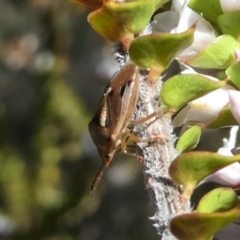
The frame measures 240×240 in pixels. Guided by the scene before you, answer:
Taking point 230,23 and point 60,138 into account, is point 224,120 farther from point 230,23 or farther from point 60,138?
point 60,138

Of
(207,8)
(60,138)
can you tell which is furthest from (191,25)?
(60,138)

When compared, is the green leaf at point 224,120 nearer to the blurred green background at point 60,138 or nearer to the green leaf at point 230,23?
the green leaf at point 230,23

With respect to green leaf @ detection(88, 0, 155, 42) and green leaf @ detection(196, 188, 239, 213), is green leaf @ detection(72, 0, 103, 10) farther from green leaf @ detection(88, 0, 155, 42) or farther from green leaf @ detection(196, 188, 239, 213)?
green leaf @ detection(196, 188, 239, 213)

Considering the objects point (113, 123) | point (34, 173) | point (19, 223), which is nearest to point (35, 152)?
point (34, 173)

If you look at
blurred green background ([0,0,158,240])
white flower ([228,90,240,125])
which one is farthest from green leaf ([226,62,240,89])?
blurred green background ([0,0,158,240])

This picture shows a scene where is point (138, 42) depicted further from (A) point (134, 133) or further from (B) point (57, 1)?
(B) point (57, 1)
